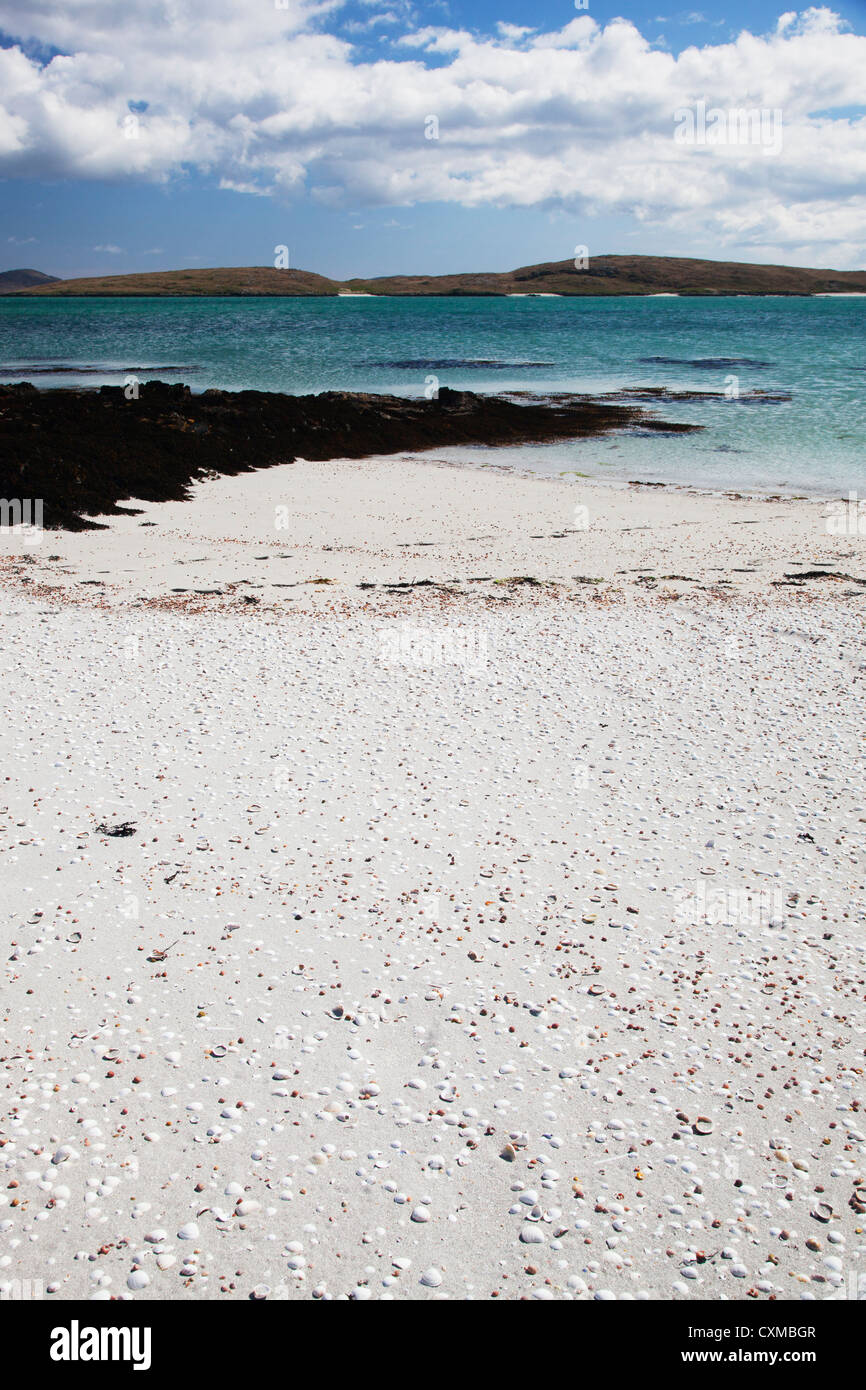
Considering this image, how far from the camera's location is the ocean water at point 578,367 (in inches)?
1068

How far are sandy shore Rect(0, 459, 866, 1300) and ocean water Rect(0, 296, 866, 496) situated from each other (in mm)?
16049

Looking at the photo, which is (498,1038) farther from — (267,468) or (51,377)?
(51,377)

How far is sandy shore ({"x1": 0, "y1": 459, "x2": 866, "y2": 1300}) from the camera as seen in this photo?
13.4 ft

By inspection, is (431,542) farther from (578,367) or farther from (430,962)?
(578,367)

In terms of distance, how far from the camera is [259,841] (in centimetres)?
709

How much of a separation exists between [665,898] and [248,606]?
8.69 meters

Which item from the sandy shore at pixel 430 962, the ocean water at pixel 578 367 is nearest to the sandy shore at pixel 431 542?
the sandy shore at pixel 430 962

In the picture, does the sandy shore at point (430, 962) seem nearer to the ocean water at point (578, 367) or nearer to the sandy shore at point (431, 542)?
the sandy shore at point (431, 542)

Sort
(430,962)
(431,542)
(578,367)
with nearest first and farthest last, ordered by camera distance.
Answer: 1. (430,962)
2. (431,542)
3. (578,367)

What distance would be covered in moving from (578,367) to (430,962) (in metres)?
52.6

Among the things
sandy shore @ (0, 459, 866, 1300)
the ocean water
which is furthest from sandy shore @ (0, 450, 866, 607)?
the ocean water

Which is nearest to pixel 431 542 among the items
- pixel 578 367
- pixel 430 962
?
pixel 430 962

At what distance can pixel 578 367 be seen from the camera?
2084 inches
